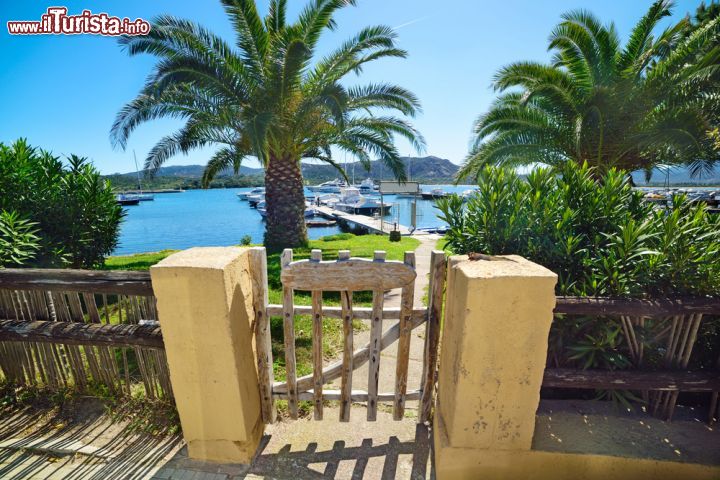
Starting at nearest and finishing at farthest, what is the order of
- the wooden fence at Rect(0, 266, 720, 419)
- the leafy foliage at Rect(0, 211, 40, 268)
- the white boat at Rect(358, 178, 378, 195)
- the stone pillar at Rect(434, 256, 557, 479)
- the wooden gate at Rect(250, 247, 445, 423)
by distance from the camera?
the stone pillar at Rect(434, 256, 557, 479), the wooden fence at Rect(0, 266, 720, 419), the wooden gate at Rect(250, 247, 445, 423), the leafy foliage at Rect(0, 211, 40, 268), the white boat at Rect(358, 178, 378, 195)

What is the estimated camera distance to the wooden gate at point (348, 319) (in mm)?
2414

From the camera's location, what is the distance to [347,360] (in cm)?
268

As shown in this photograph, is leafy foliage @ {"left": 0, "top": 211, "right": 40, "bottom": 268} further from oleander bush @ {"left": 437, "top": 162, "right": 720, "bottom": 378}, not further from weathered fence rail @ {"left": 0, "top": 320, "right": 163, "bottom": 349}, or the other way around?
oleander bush @ {"left": 437, "top": 162, "right": 720, "bottom": 378}

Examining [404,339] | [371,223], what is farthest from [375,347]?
[371,223]

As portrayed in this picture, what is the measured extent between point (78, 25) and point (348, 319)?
344 inches

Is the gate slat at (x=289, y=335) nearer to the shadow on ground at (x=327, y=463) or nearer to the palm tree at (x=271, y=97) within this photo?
the shadow on ground at (x=327, y=463)

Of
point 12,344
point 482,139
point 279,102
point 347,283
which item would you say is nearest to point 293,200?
point 279,102

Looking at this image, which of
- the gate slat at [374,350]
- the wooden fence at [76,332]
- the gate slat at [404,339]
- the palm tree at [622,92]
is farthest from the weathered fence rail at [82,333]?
the palm tree at [622,92]

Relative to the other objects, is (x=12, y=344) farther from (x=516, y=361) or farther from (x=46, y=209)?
(x=516, y=361)

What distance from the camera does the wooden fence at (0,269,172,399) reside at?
274 centimetres

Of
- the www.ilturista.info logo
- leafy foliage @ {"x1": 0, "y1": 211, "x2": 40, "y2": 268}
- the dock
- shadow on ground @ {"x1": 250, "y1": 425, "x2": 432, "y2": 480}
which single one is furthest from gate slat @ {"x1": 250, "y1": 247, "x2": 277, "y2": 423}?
the dock

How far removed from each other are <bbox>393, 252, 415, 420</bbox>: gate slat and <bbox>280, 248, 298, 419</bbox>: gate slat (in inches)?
33.3

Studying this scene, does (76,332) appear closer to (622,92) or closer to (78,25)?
(78,25)

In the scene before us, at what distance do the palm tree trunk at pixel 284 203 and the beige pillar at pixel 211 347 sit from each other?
341 inches
